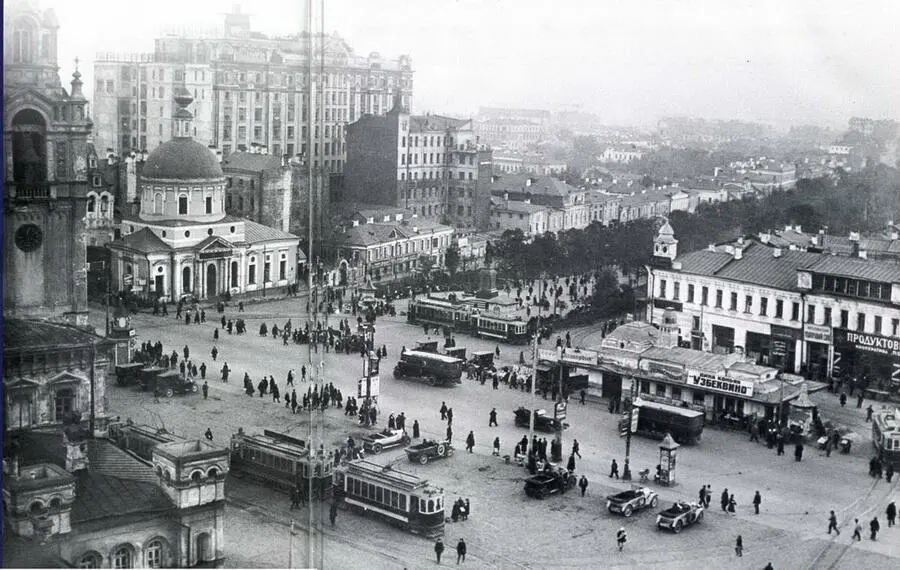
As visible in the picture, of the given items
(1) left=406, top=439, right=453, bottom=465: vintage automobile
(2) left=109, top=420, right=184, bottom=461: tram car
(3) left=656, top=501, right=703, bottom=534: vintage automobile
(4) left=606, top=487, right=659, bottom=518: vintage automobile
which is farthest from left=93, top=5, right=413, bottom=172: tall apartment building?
(3) left=656, top=501, right=703, bottom=534: vintage automobile

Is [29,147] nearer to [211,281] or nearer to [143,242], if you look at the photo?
[143,242]

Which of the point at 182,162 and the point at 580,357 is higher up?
the point at 182,162

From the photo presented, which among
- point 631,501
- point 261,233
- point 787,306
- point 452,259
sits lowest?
point 631,501

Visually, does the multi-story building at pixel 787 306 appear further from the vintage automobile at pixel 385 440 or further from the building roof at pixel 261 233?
the building roof at pixel 261 233

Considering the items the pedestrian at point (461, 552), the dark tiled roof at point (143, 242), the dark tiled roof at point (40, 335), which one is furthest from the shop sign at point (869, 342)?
the dark tiled roof at point (40, 335)

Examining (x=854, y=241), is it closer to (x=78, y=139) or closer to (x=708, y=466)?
(x=708, y=466)

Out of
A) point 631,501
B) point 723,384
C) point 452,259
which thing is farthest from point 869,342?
point 452,259

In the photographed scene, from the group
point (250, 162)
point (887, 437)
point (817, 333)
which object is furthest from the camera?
point (250, 162)

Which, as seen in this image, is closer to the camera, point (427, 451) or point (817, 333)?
point (427, 451)
